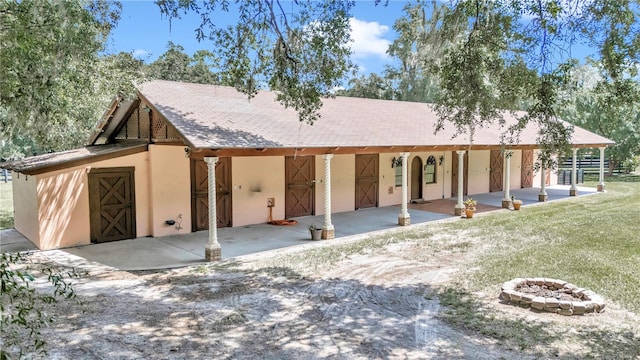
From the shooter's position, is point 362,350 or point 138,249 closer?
point 362,350

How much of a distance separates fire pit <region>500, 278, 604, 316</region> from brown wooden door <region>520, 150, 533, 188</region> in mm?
16918

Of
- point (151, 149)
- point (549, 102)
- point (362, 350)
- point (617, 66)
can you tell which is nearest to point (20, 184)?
point (151, 149)

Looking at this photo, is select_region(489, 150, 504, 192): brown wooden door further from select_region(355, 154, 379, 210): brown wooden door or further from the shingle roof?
select_region(355, 154, 379, 210): brown wooden door

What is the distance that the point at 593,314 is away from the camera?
6.59 meters

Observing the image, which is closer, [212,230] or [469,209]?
[212,230]

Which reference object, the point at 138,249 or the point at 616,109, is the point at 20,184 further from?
the point at 616,109

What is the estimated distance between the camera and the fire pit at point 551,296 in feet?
21.8

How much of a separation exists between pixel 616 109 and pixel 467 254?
13.6ft

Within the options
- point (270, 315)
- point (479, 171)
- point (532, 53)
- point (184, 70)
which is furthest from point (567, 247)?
point (184, 70)

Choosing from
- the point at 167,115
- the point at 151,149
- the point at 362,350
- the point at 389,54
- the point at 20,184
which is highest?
the point at 389,54

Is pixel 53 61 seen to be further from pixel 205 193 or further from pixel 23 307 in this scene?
pixel 23 307

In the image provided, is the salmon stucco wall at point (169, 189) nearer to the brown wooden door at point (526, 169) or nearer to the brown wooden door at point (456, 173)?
the brown wooden door at point (456, 173)

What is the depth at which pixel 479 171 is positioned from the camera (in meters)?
20.8

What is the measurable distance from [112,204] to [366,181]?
852cm
